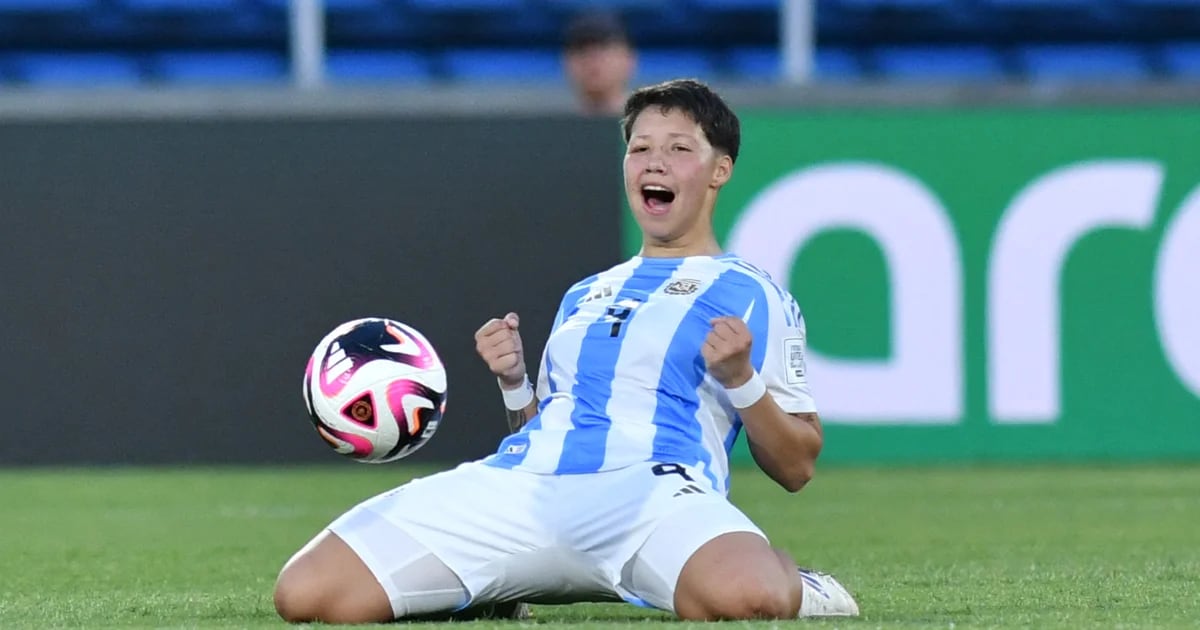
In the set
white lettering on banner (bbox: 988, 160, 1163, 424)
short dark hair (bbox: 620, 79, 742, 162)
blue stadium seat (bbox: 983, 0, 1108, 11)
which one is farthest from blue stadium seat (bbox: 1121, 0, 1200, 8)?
short dark hair (bbox: 620, 79, 742, 162)

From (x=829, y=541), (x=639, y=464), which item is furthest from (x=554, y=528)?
(x=829, y=541)

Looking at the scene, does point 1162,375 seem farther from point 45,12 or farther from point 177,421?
point 45,12

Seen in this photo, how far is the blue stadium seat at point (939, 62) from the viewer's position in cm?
1273

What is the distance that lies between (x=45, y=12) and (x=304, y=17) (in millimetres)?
2546

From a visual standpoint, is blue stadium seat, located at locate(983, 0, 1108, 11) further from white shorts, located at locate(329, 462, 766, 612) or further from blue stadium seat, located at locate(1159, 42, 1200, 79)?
white shorts, located at locate(329, 462, 766, 612)

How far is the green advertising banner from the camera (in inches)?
366

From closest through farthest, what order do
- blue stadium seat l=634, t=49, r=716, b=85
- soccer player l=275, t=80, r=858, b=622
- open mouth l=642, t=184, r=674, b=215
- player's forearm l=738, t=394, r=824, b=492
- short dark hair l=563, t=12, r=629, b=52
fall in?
soccer player l=275, t=80, r=858, b=622 < player's forearm l=738, t=394, r=824, b=492 < open mouth l=642, t=184, r=674, b=215 < short dark hair l=563, t=12, r=629, b=52 < blue stadium seat l=634, t=49, r=716, b=85

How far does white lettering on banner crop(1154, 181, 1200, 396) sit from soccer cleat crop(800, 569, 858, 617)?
5.40m

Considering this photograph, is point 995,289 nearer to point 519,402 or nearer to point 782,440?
point 519,402

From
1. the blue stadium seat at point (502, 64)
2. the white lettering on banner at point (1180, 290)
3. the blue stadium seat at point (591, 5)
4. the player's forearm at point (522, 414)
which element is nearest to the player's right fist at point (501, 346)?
the player's forearm at point (522, 414)

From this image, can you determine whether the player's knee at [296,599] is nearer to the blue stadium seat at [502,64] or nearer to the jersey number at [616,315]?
the jersey number at [616,315]

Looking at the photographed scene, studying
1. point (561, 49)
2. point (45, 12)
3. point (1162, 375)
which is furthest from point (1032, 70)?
point (45, 12)

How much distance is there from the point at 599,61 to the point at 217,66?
3.85 meters

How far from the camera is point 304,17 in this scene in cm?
1062
